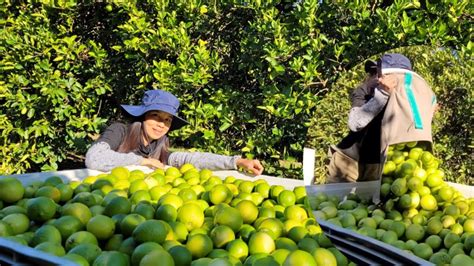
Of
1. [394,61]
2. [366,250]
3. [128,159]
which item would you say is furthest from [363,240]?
[128,159]

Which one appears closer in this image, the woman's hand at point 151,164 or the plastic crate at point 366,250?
the plastic crate at point 366,250

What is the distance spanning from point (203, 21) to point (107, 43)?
110 centimetres

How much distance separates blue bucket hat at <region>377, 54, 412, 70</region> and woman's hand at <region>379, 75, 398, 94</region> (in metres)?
0.02

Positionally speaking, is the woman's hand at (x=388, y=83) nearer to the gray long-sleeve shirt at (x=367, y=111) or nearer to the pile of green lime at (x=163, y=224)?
the gray long-sleeve shirt at (x=367, y=111)

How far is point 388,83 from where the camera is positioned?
3.33ft

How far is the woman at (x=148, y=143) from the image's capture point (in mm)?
3127

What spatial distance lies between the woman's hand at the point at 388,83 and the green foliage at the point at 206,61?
1310mm

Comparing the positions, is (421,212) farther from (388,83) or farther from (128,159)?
(128,159)

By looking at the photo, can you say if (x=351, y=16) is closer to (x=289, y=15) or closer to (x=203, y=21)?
(x=289, y=15)

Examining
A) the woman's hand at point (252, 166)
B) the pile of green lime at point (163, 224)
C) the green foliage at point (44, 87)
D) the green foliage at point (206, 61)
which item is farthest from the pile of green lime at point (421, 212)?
the green foliage at point (44, 87)

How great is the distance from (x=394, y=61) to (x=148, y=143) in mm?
2771

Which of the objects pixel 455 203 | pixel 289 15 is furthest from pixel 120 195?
pixel 289 15

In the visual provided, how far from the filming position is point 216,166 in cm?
308

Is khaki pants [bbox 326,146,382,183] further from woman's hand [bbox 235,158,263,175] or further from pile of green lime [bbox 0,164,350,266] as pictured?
woman's hand [bbox 235,158,263,175]
